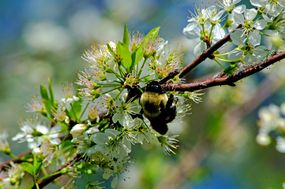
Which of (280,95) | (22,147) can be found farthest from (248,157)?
(22,147)

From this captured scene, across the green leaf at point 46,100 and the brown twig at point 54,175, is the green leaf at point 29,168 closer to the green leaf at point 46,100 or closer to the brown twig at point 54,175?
the brown twig at point 54,175

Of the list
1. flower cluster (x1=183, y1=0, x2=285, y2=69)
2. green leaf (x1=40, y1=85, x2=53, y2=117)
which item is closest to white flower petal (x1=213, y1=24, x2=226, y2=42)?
flower cluster (x1=183, y1=0, x2=285, y2=69)

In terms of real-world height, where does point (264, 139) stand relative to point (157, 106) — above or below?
below

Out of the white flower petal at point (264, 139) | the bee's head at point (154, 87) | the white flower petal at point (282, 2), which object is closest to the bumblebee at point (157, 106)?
the bee's head at point (154, 87)

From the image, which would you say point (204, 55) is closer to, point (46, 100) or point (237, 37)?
point (237, 37)

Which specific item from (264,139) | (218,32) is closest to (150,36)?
(218,32)

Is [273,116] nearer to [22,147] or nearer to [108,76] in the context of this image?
[108,76]
